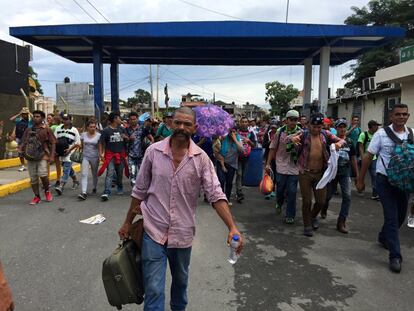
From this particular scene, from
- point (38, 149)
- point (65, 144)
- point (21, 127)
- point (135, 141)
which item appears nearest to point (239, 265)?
point (38, 149)

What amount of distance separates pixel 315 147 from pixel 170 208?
3.56 m

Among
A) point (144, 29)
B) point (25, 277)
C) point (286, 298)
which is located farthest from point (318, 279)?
point (144, 29)

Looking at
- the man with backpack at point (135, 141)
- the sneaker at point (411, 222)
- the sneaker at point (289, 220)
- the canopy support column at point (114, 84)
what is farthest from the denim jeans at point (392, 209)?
the canopy support column at point (114, 84)

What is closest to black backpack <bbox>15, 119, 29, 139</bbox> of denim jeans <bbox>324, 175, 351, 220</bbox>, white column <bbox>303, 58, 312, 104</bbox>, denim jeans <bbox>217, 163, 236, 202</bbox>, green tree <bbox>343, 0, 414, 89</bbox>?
denim jeans <bbox>217, 163, 236, 202</bbox>

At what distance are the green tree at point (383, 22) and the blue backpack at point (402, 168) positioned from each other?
23049 mm

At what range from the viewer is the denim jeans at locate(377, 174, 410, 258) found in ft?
15.2

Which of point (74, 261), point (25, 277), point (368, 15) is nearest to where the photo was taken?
point (25, 277)

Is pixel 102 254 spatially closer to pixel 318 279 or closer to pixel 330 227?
pixel 318 279

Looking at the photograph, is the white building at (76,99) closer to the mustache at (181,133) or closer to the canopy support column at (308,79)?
the canopy support column at (308,79)

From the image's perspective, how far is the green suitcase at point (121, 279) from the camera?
2740mm

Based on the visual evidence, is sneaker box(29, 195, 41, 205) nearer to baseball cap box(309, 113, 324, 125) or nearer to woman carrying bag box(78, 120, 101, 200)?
woman carrying bag box(78, 120, 101, 200)

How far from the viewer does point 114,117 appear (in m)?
8.44

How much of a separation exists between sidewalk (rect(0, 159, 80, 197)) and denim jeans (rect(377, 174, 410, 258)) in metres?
7.29

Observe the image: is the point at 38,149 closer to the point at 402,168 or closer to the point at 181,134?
the point at 181,134
